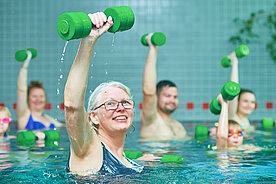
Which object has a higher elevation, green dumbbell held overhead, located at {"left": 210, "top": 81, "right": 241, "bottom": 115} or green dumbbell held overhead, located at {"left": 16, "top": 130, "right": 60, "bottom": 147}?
green dumbbell held overhead, located at {"left": 210, "top": 81, "right": 241, "bottom": 115}

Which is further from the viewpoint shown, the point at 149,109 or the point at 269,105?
the point at 269,105

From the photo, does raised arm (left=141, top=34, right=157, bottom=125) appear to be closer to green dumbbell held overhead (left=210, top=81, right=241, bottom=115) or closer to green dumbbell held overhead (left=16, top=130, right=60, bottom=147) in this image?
green dumbbell held overhead (left=210, top=81, right=241, bottom=115)

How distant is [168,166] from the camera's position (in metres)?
3.67

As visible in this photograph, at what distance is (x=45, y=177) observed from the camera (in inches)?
127

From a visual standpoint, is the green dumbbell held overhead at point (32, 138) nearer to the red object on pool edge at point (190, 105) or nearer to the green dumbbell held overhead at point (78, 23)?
the green dumbbell held overhead at point (78, 23)

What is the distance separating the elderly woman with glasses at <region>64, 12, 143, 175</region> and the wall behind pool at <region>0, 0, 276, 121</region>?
636 centimetres

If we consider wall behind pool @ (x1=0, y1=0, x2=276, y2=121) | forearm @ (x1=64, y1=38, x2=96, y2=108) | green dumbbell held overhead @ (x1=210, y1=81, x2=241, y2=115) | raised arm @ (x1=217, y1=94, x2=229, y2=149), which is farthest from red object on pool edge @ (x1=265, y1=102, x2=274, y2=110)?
forearm @ (x1=64, y1=38, x2=96, y2=108)

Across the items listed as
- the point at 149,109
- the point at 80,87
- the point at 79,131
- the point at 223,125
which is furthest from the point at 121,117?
the point at 149,109

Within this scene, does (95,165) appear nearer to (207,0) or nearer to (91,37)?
(91,37)

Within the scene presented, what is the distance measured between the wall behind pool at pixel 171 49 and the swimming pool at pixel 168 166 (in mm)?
3971

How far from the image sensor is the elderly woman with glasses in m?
2.35

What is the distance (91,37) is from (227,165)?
76.5 inches

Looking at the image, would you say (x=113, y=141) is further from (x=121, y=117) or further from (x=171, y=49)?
(x=171, y=49)

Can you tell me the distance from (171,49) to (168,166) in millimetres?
5986
